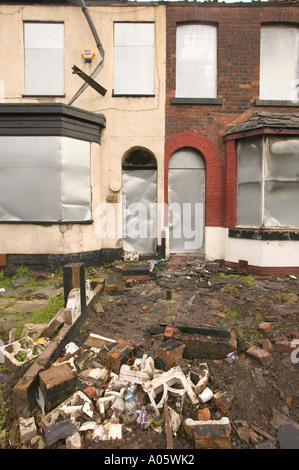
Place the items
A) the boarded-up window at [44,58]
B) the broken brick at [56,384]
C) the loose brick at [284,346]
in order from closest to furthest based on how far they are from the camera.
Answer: the broken brick at [56,384] < the loose brick at [284,346] < the boarded-up window at [44,58]

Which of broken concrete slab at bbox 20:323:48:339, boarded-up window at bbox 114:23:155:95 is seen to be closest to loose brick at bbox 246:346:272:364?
broken concrete slab at bbox 20:323:48:339

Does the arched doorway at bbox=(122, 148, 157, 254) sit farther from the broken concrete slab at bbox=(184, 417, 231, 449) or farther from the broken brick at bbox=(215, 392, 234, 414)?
the broken concrete slab at bbox=(184, 417, 231, 449)

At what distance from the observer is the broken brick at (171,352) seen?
121 inches

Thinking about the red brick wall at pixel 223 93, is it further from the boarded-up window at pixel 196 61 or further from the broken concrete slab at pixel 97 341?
the broken concrete slab at pixel 97 341

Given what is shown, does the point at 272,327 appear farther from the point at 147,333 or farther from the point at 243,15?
the point at 243,15

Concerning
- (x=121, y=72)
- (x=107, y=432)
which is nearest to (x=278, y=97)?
(x=121, y=72)

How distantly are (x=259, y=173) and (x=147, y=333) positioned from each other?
17.2ft

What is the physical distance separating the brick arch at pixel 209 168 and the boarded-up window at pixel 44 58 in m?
3.54

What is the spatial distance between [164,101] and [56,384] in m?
7.51

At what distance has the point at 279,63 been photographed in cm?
791

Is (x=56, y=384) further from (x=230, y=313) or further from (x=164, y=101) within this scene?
(x=164, y=101)

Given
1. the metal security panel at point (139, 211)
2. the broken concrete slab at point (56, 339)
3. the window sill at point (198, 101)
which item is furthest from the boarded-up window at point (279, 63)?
the broken concrete slab at point (56, 339)

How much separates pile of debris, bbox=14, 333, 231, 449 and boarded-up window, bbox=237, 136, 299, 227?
5.10 meters

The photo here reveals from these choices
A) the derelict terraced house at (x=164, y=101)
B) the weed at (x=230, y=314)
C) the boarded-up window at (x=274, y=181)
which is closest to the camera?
the weed at (x=230, y=314)
